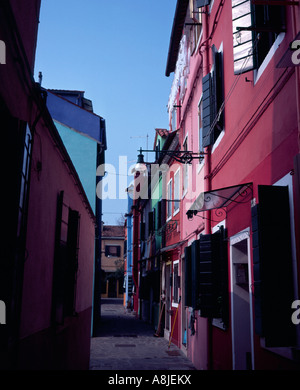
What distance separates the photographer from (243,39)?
603 centimetres

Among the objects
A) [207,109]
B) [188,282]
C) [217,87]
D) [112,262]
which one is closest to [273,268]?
[217,87]

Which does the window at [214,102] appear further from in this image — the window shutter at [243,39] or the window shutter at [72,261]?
the window shutter at [72,261]

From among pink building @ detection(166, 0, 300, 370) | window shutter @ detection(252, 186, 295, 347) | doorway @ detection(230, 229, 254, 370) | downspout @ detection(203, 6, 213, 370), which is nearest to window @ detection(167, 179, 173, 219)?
pink building @ detection(166, 0, 300, 370)

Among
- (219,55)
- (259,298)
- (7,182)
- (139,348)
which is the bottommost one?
(139,348)

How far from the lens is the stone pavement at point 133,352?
10555 millimetres

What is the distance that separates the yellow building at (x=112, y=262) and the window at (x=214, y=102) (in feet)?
145

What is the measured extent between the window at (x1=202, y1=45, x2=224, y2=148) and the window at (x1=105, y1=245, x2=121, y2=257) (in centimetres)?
4619

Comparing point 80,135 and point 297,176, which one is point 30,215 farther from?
point 80,135

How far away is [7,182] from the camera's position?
11.7 ft

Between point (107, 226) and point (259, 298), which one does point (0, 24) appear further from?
point (107, 226)

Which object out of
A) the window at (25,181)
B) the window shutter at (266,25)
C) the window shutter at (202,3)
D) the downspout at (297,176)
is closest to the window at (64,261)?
the window at (25,181)

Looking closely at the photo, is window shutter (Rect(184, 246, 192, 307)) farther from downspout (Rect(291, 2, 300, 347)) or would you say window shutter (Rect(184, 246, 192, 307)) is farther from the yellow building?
the yellow building
